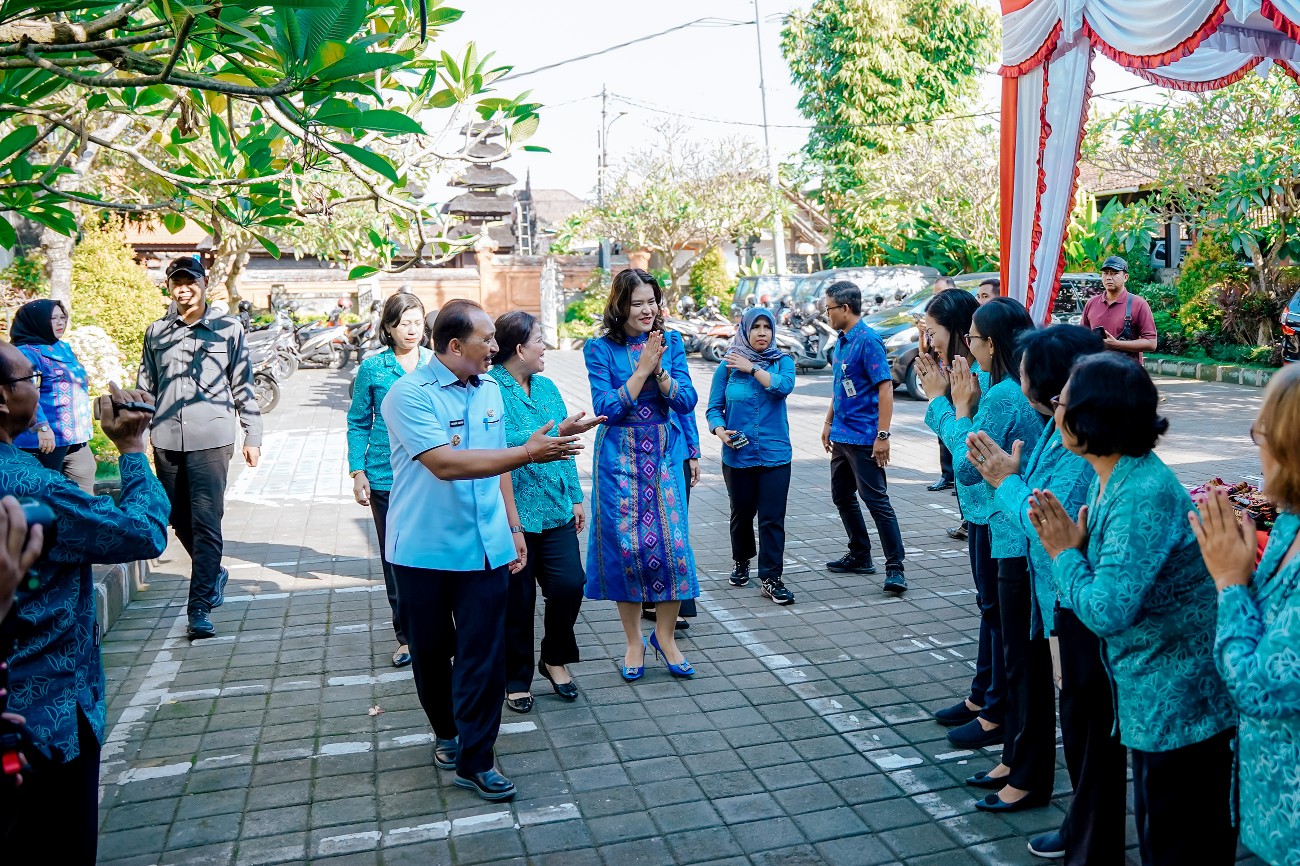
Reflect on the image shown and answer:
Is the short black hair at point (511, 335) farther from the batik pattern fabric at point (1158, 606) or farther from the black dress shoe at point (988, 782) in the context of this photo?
the batik pattern fabric at point (1158, 606)

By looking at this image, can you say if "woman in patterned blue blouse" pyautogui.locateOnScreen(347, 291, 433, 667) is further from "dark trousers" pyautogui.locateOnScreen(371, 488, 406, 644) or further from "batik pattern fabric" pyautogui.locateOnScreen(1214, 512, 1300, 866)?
"batik pattern fabric" pyautogui.locateOnScreen(1214, 512, 1300, 866)

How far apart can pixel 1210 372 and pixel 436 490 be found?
16.2 meters

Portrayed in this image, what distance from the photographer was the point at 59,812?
2688mm

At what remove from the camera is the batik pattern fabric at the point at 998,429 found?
12.2 feet

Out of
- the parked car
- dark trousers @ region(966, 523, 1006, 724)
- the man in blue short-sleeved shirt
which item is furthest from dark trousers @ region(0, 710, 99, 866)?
the parked car

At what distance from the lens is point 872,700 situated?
15.8 ft

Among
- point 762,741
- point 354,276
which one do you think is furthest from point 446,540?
point 762,741

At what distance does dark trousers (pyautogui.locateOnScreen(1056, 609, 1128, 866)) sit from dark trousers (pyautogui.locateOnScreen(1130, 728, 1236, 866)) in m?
0.34

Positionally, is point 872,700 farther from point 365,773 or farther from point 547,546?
point 365,773

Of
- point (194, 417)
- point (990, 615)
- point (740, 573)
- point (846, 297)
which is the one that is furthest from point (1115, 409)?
point (194, 417)

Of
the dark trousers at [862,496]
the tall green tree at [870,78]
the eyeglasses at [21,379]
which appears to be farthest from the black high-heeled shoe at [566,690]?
the tall green tree at [870,78]

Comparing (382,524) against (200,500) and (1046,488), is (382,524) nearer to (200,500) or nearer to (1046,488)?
(200,500)

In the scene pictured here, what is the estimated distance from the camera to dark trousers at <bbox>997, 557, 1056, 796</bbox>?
3.67 meters

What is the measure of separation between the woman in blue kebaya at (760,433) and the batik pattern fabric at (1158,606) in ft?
11.5
